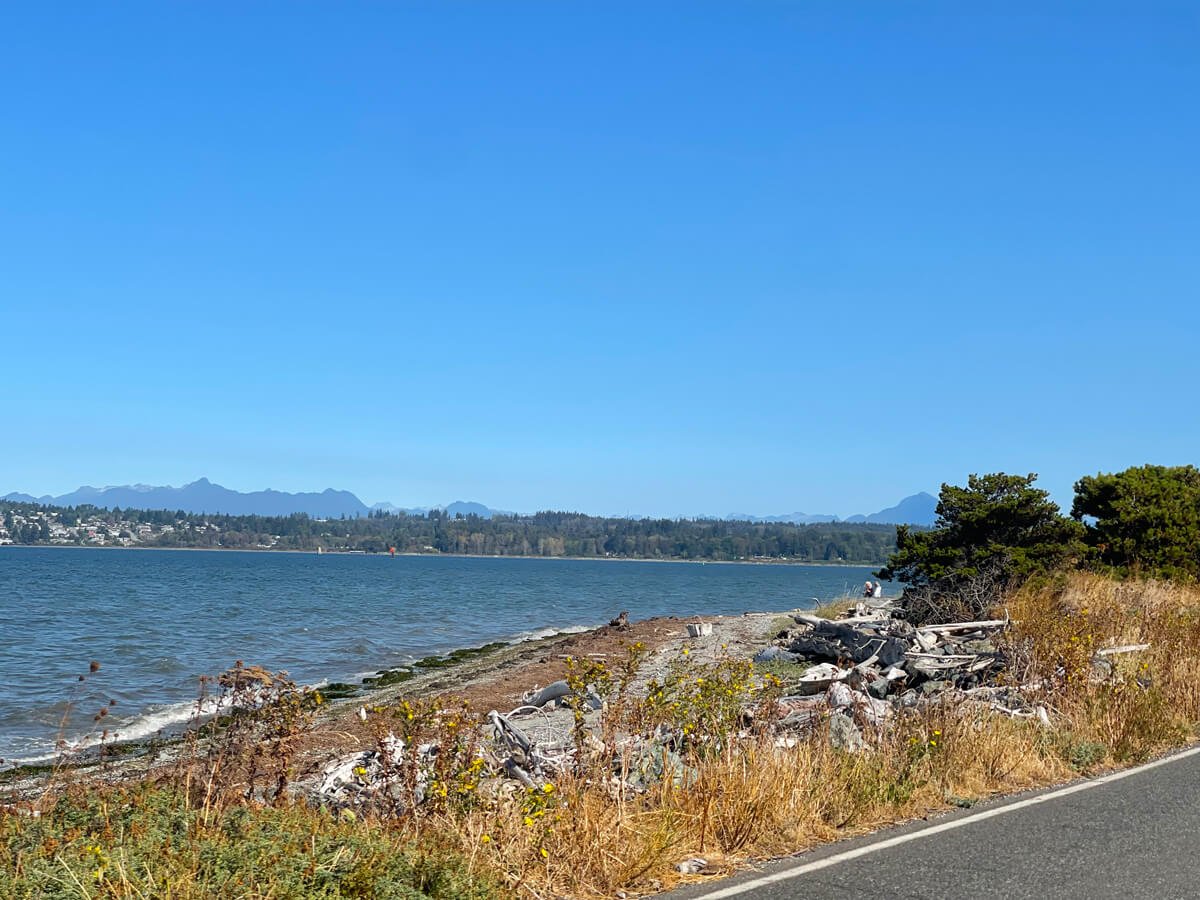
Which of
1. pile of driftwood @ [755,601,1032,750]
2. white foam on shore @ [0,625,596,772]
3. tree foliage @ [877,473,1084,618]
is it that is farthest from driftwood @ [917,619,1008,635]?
white foam on shore @ [0,625,596,772]

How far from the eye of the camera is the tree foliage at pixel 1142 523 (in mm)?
26688

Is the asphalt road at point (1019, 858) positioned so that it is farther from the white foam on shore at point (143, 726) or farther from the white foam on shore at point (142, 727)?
the white foam on shore at point (142, 727)

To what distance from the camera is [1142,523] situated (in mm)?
27781

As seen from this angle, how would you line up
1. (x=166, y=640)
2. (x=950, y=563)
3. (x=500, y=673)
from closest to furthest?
(x=950, y=563)
(x=500, y=673)
(x=166, y=640)

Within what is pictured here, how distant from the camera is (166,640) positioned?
37.0 metres

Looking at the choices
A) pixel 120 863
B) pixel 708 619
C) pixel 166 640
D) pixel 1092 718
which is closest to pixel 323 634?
pixel 166 640

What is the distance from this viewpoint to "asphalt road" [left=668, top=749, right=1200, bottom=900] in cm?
630

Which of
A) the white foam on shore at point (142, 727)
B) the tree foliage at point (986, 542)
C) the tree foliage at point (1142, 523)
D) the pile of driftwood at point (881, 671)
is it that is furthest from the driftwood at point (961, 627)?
the white foam on shore at point (142, 727)

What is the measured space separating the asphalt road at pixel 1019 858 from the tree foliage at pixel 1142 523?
19.2 metres

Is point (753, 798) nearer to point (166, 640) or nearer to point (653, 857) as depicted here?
point (653, 857)

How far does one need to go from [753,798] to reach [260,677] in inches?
141

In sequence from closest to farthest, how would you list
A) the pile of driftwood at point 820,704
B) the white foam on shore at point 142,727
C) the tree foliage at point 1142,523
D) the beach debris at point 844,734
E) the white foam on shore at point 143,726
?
the pile of driftwood at point 820,704 < the beach debris at point 844,734 < the white foam on shore at point 143,726 < the white foam on shore at point 142,727 < the tree foliage at point 1142,523

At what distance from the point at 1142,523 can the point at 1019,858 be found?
23.9m

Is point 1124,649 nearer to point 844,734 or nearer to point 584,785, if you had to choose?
point 844,734
